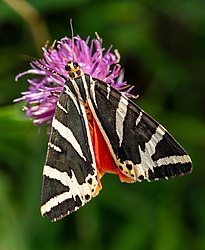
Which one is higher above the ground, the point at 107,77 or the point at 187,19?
the point at 187,19

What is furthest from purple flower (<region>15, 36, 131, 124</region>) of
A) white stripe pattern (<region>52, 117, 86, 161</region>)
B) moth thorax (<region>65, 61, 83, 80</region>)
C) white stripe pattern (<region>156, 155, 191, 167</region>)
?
white stripe pattern (<region>156, 155, 191, 167</region>)

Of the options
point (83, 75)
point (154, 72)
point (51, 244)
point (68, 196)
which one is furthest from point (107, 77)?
point (154, 72)

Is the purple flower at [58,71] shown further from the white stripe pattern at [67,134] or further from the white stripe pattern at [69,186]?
the white stripe pattern at [69,186]

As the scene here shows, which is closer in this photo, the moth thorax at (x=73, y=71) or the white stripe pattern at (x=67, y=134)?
the white stripe pattern at (x=67, y=134)

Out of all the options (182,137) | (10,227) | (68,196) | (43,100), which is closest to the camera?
(68,196)

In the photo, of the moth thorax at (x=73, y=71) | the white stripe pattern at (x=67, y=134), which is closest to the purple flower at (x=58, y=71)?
the moth thorax at (x=73, y=71)

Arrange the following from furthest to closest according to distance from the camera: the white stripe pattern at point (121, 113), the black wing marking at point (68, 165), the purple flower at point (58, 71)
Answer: the purple flower at point (58, 71) < the white stripe pattern at point (121, 113) < the black wing marking at point (68, 165)

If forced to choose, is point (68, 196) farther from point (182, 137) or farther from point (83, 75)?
point (182, 137)
